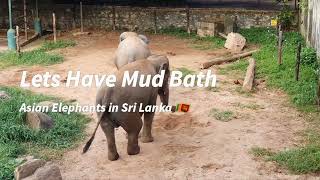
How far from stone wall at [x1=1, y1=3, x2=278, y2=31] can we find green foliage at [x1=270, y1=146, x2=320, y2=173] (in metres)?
11.0

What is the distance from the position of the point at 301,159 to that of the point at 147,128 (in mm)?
2506

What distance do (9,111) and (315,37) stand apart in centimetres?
848

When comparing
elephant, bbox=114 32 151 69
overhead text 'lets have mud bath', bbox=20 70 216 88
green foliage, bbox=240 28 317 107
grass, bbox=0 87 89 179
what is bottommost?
grass, bbox=0 87 89 179

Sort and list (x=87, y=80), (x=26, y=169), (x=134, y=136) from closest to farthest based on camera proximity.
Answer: (x=26, y=169)
(x=134, y=136)
(x=87, y=80)

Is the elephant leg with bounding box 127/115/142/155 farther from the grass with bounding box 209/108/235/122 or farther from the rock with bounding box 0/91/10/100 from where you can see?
the rock with bounding box 0/91/10/100

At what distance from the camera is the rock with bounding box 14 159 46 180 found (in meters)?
6.82

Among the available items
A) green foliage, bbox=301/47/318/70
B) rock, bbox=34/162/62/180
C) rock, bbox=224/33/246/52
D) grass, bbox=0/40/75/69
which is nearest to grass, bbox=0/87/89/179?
rock, bbox=34/162/62/180

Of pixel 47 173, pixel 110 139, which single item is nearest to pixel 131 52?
pixel 110 139

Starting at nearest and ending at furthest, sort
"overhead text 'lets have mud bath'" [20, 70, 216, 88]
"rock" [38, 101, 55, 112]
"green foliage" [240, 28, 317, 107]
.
→ "rock" [38, 101, 55, 112], "green foliage" [240, 28, 317, 107], "overhead text 'lets have mud bath'" [20, 70, 216, 88]

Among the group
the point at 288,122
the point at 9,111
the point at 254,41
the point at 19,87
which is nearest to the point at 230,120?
the point at 288,122

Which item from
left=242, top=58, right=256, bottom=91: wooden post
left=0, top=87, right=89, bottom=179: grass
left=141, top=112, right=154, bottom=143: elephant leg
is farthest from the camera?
left=242, top=58, right=256, bottom=91: wooden post

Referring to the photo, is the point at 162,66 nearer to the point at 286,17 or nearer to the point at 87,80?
the point at 87,80

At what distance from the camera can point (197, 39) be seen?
1853cm

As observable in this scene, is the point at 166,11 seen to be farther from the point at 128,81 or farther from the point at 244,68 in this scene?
the point at 128,81
